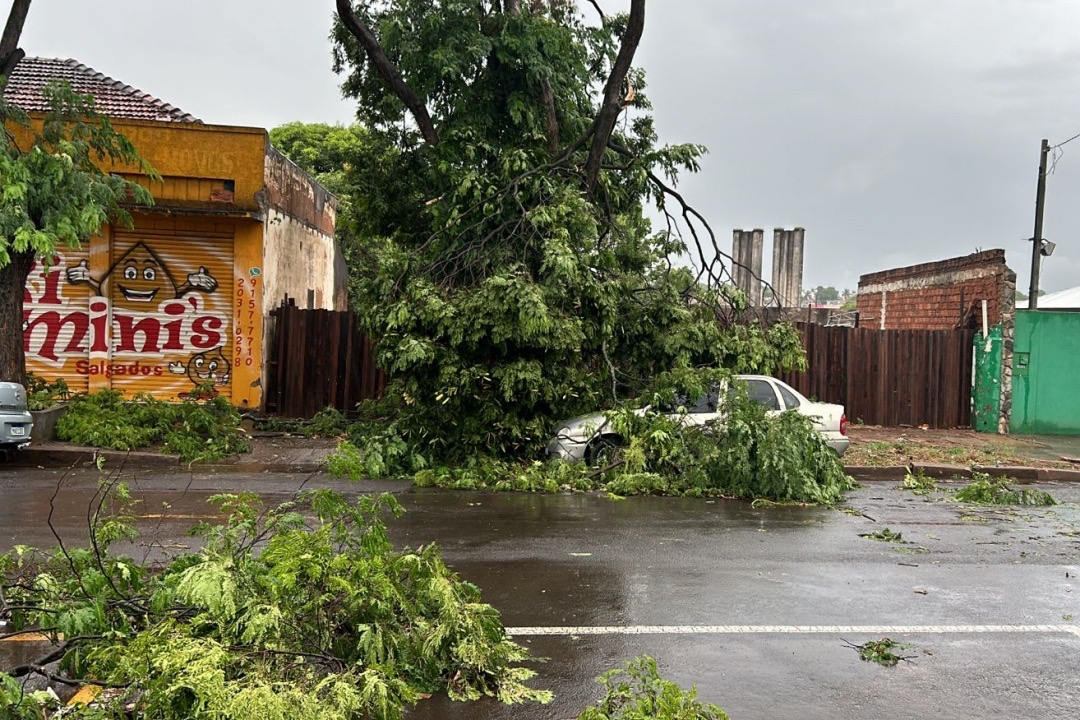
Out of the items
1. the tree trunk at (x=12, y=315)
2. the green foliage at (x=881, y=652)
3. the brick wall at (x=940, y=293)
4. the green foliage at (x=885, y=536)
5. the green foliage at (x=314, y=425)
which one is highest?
the brick wall at (x=940, y=293)

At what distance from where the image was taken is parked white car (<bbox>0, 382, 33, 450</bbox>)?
12.1 metres

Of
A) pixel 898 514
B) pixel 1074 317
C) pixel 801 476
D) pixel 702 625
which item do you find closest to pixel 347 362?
pixel 801 476

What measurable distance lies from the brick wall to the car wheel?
417 inches

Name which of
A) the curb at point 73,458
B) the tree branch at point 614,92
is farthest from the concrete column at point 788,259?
the curb at point 73,458

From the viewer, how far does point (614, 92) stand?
13.9 m

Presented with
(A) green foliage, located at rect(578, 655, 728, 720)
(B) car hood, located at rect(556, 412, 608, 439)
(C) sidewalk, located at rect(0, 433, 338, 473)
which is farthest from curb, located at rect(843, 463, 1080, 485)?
(A) green foliage, located at rect(578, 655, 728, 720)

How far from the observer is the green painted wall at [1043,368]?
19219 millimetres

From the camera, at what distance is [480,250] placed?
44.0ft

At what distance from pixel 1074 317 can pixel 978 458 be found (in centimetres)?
634

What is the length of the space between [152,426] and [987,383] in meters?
15.8

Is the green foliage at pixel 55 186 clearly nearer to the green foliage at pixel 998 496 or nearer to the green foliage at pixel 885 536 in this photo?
the green foliage at pixel 885 536

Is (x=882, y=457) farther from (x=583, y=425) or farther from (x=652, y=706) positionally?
(x=652, y=706)

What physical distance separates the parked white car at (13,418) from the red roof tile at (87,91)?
787cm

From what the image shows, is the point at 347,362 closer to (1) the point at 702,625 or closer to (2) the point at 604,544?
(2) the point at 604,544
